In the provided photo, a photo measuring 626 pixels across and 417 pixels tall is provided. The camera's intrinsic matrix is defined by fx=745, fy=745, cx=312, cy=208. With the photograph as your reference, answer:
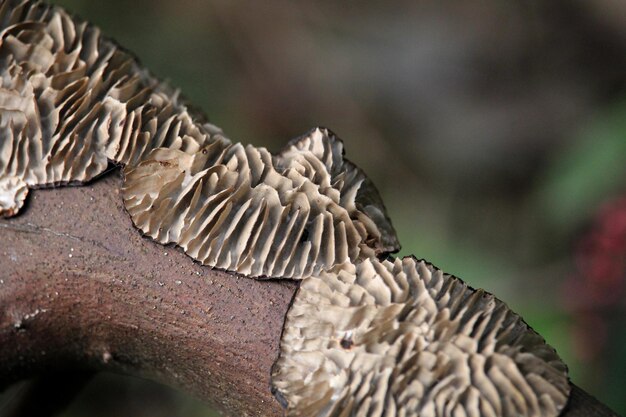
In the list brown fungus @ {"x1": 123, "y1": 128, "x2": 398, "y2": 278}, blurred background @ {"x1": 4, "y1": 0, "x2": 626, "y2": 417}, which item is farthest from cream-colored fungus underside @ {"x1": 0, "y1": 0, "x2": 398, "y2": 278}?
blurred background @ {"x1": 4, "y1": 0, "x2": 626, "y2": 417}

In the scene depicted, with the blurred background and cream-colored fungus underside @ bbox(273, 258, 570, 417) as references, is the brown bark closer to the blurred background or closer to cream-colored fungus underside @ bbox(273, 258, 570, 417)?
cream-colored fungus underside @ bbox(273, 258, 570, 417)

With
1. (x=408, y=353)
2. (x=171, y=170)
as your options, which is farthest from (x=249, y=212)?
(x=408, y=353)

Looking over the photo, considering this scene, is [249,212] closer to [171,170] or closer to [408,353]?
[171,170]

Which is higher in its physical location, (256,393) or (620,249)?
(620,249)

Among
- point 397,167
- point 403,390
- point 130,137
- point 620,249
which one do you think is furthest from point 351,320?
point 397,167

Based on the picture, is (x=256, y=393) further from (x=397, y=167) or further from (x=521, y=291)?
(x=397, y=167)

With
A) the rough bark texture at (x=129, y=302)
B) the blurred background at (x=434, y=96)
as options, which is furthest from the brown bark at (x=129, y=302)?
the blurred background at (x=434, y=96)

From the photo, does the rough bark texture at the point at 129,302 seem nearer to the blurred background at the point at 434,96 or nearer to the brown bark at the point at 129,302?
the brown bark at the point at 129,302
